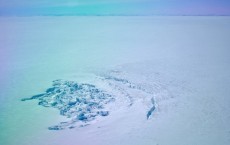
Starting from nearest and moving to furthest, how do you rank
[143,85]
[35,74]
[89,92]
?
[89,92] < [143,85] < [35,74]

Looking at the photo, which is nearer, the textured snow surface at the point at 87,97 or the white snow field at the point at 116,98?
the white snow field at the point at 116,98

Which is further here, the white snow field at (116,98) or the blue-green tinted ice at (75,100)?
the blue-green tinted ice at (75,100)


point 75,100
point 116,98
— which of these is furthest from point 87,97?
point 116,98

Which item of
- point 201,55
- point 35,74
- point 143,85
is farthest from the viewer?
point 201,55

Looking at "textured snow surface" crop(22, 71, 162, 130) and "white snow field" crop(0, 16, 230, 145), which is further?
"textured snow surface" crop(22, 71, 162, 130)

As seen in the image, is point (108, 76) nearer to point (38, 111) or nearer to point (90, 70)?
point (90, 70)

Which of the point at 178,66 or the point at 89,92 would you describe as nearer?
the point at 89,92

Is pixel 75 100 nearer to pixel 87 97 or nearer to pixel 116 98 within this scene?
pixel 87 97

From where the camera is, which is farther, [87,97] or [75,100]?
[87,97]


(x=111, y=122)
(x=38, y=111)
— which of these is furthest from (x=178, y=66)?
(x=38, y=111)

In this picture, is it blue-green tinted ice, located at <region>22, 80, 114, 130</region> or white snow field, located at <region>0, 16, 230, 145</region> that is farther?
blue-green tinted ice, located at <region>22, 80, 114, 130</region>

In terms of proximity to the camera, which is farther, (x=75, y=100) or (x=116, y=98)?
(x=116, y=98)
